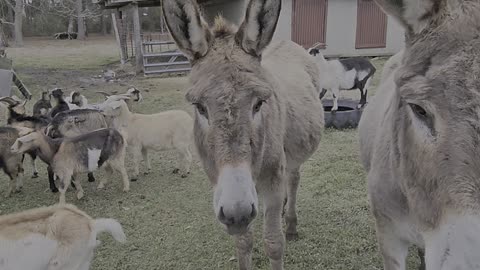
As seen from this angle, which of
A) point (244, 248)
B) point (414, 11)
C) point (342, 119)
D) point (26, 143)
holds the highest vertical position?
point (414, 11)

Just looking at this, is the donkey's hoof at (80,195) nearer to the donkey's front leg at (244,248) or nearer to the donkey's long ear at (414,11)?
the donkey's front leg at (244,248)

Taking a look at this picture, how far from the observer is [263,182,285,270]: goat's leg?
124 inches

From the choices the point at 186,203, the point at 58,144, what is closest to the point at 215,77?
the point at 186,203

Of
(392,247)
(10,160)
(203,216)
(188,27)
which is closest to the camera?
(188,27)

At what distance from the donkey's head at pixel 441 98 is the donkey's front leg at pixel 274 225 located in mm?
1504

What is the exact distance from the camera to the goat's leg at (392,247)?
8.00ft

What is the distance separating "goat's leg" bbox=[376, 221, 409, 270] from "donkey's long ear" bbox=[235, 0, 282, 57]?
1.24 metres

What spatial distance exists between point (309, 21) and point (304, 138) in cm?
1610

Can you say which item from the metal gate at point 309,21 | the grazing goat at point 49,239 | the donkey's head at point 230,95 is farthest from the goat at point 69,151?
the metal gate at point 309,21

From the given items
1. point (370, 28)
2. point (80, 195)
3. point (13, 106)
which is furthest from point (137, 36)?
point (80, 195)

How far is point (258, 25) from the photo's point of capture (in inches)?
95.3

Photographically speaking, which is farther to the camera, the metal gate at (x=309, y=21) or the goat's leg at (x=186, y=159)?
the metal gate at (x=309, y=21)

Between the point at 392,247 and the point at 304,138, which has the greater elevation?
the point at 304,138

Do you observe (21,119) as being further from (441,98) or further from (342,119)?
(441,98)
